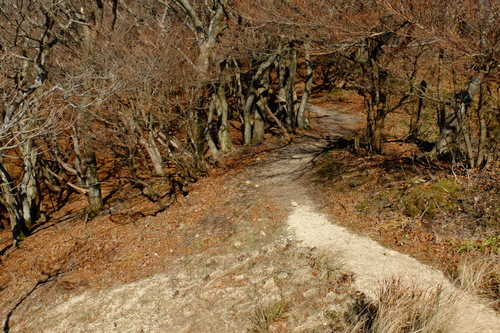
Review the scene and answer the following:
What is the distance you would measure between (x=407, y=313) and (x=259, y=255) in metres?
3.28

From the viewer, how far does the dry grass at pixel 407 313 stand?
4.22m

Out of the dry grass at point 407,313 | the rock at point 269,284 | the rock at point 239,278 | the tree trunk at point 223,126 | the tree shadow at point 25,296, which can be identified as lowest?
the tree shadow at point 25,296

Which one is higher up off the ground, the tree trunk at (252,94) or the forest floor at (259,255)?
the tree trunk at (252,94)

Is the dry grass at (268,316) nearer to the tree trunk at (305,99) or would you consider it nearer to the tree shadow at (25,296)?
the tree shadow at (25,296)

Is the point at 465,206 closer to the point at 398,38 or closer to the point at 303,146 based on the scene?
the point at 398,38

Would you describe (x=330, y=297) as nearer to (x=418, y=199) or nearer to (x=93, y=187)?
(x=418, y=199)

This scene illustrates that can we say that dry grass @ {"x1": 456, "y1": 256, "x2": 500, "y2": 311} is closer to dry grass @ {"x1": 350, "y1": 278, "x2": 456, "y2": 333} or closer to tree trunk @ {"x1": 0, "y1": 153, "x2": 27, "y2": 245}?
dry grass @ {"x1": 350, "y1": 278, "x2": 456, "y2": 333}

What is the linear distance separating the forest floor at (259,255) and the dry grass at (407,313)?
0.44 ft

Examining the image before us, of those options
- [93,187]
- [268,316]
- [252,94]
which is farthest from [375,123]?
[93,187]

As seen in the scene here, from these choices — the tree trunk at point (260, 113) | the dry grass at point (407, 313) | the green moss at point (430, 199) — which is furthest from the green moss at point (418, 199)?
the tree trunk at point (260, 113)

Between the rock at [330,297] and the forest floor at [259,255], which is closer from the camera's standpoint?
the rock at [330,297]

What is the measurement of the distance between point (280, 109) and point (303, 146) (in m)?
3.03

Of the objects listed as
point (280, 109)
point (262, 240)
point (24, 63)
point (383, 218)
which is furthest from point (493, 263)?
point (24, 63)

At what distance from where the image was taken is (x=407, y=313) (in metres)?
4.37
